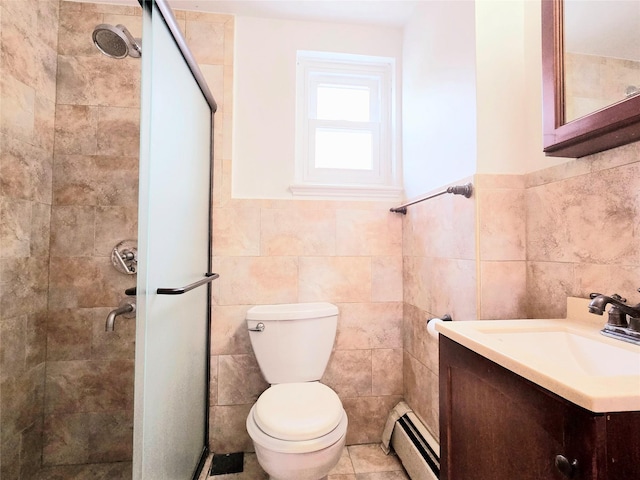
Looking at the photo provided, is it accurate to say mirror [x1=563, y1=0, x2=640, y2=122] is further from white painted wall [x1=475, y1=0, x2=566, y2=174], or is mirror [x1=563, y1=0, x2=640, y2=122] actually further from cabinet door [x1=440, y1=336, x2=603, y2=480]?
cabinet door [x1=440, y1=336, x2=603, y2=480]

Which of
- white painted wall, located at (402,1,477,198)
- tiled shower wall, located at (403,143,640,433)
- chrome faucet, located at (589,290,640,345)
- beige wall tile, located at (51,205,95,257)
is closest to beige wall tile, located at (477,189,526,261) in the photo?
tiled shower wall, located at (403,143,640,433)

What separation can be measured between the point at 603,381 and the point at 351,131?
1.59 meters

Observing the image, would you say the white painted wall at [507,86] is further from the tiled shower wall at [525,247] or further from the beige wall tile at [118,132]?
the beige wall tile at [118,132]

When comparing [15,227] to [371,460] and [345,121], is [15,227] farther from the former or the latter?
[371,460]

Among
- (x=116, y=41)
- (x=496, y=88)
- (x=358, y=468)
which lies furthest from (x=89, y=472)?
(x=496, y=88)

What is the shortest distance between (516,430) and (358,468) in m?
1.15

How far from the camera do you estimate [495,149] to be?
111 centimetres

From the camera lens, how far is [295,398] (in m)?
1.22

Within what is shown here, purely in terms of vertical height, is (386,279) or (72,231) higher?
(72,231)

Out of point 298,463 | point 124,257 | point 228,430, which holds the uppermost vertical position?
point 124,257

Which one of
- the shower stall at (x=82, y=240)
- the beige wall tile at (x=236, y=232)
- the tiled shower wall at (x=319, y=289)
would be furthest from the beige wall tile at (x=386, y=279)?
the shower stall at (x=82, y=240)

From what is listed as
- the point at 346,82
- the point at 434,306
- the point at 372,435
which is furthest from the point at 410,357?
the point at 346,82

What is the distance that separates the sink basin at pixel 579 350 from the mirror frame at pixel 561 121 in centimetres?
49

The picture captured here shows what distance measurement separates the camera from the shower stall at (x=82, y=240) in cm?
115
